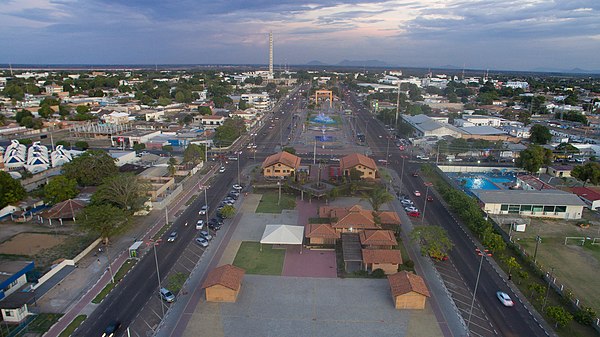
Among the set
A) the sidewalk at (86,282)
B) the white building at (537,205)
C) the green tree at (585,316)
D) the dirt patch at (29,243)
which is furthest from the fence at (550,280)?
the dirt patch at (29,243)

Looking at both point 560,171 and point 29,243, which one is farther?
point 560,171

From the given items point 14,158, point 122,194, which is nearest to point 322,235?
point 122,194

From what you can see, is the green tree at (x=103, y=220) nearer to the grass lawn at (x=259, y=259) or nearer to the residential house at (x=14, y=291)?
the residential house at (x=14, y=291)

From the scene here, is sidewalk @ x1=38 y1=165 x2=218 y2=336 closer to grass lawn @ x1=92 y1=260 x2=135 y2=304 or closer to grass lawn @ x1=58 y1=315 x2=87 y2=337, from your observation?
grass lawn @ x1=58 y1=315 x2=87 y2=337

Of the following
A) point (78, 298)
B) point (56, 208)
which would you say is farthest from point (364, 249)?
point (56, 208)

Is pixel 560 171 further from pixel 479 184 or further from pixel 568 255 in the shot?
pixel 568 255

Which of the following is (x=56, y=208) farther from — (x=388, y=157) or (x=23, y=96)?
(x=23, y=96)
